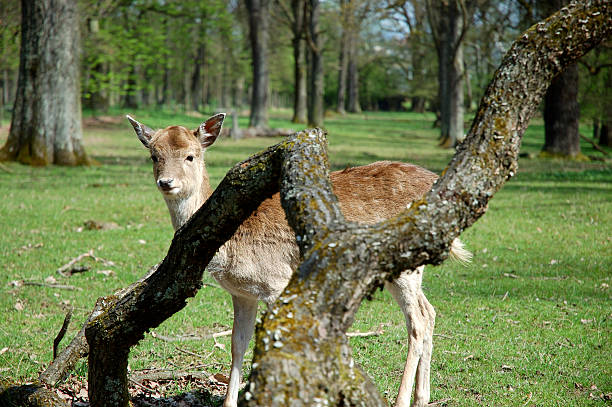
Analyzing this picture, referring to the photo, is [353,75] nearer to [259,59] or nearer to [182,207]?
[259,59]

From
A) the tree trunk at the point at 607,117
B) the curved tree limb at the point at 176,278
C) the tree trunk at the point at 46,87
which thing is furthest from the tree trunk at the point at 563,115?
the curved tree limb at the point at 176,278

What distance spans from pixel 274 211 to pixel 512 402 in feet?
7.78

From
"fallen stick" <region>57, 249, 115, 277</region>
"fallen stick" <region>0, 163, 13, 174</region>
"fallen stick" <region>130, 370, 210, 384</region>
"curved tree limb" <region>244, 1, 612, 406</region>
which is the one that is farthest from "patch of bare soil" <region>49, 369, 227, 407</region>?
"fallen stick" <region>0, 163, 13, 174</region>

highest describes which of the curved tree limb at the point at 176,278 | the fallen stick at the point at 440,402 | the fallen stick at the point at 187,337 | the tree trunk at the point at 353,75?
the tree trunk at the point at 353,75

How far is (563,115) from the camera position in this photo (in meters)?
21.3

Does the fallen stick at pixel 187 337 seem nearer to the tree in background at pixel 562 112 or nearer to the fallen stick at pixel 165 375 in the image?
the fallen stick at pixel 165 375

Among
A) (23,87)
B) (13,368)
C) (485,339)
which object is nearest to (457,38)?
(23,87)

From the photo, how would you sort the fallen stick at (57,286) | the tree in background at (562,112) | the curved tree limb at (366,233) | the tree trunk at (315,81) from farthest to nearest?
the tree trunk at (315,81)
the tree in background at (562,112)
the fallen stick at (57,286)
the curved tree limb at (366,233)

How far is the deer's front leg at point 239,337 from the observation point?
4.78 meters

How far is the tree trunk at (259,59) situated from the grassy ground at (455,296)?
19.3m

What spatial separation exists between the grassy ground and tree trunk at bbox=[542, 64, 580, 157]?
7487 mm

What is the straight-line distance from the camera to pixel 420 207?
269cm

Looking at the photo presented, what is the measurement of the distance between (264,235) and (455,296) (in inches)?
135

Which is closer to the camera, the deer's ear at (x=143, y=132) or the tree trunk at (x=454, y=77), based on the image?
the deer's ear at (x=143, y=132)
